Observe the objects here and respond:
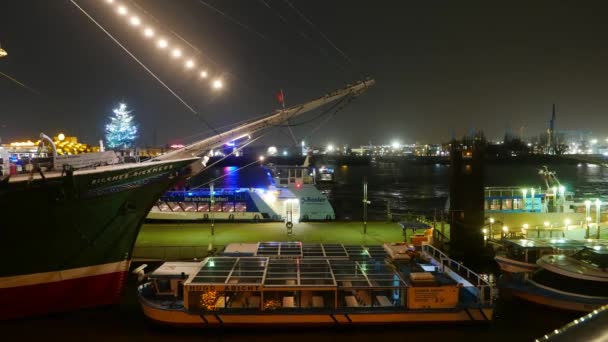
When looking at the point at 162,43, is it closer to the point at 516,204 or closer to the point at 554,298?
the point at 554,298

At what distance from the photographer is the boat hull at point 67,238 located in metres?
13.1

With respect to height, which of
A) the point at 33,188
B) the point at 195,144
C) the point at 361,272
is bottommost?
the point at 361,272

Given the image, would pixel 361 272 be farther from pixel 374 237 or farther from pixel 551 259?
pixel 374 237

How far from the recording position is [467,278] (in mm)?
13734

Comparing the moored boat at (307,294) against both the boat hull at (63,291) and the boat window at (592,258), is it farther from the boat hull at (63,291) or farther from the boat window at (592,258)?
the boat window at (592,258)

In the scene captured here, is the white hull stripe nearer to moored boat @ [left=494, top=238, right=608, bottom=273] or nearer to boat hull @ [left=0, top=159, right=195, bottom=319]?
boat hull @ [left=0, top=159, right=195, bottom=319]

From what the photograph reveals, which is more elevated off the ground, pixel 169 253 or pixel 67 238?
pixel 67 238

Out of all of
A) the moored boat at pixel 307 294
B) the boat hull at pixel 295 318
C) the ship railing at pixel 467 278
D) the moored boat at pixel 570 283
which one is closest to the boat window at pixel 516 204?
the moored boat at pixel 570 283

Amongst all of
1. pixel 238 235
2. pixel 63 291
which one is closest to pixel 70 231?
pixel 63 291

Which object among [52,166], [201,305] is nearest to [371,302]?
[201,305]

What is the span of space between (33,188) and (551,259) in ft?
53.4

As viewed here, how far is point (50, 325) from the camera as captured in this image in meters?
12.9

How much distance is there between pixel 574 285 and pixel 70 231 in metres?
15.4

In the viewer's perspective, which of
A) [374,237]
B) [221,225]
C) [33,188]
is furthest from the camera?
[221,225]
